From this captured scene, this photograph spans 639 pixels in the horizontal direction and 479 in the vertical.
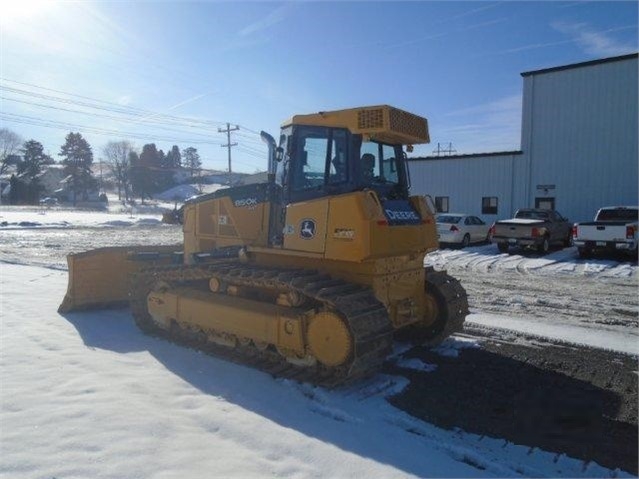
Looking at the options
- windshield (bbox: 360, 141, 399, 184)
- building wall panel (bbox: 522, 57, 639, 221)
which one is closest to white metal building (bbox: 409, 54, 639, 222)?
building wall panel (bbox: 522, 57, 639, 221)

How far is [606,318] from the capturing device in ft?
30.0

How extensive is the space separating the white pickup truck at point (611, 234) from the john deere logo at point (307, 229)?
15.2 m

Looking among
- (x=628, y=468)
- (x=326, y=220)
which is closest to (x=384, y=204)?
(x=326, y=220)

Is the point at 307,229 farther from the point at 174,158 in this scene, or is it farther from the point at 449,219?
the point at 174,158

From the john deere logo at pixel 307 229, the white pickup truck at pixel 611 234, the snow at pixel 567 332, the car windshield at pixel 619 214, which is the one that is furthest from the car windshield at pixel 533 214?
the john deere logo at pixel 307 229

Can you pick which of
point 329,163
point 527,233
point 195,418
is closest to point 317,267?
point 329,163

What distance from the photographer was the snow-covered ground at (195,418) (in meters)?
3.89

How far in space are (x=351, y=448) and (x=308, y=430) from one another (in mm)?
467

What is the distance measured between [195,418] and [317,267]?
7.33 feet

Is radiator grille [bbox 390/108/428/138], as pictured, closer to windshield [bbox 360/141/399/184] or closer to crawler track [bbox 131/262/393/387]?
windshield [bbox 360/141/399/184]

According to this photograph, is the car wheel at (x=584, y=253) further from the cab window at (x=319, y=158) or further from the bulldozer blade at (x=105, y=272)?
the cab window at (x=319, y=158)

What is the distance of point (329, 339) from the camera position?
5.37 m

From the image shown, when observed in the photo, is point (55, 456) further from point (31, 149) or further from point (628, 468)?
point (31, 149)

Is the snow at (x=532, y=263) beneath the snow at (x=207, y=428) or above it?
above
